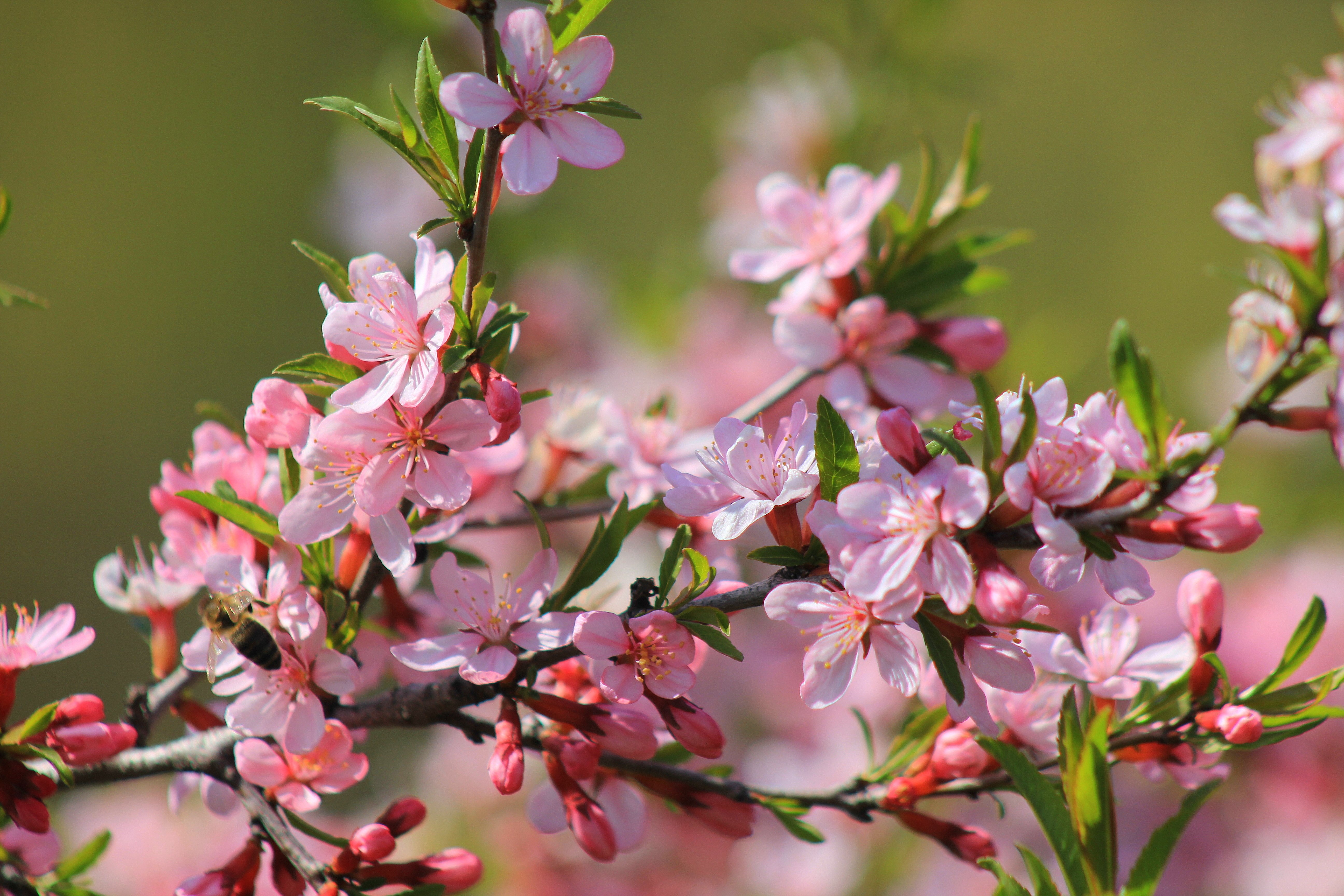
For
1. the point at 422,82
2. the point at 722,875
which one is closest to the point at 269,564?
the point at 422,82

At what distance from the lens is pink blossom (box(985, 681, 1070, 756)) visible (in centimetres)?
93

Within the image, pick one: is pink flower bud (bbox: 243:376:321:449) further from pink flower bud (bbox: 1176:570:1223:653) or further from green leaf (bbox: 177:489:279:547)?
pink flower bud (bbox: 1176:570:1223:653)

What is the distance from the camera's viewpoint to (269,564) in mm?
927

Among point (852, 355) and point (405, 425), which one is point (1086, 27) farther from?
point (405, 425)

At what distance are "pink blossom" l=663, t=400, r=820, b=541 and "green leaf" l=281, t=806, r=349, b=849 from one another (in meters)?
0.43

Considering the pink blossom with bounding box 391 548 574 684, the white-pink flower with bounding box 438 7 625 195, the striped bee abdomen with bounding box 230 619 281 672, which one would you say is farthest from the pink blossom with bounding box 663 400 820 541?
the striped bee abdomen with bounding box 230 619 281 672

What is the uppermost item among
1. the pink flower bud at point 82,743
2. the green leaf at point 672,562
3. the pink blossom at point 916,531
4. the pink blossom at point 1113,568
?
the pink blossom at point 916,531

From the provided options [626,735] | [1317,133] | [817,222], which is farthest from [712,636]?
[1317,133]

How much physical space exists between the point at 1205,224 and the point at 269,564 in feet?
18.4

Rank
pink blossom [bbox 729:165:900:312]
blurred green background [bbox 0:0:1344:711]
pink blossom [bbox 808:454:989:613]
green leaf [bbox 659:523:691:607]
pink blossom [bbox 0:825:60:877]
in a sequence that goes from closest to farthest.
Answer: pink blossom [bbox 808:454:989:613], green leaf [bbox 659:523:691:607], pink blossom [bbox 0:825:60:877], pink blossom [bbox 729:165:900:312], blurred green background [bbox 0:0:1344:711]

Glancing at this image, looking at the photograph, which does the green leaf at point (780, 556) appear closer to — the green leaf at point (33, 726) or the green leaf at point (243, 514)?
the green leaf at point (243, 514)

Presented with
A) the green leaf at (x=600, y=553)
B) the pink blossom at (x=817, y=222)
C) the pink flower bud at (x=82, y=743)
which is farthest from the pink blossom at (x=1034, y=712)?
the pink flower bud at (x=82, y=743)

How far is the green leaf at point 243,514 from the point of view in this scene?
0.82m

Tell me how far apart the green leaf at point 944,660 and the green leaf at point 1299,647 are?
1.03 ft
